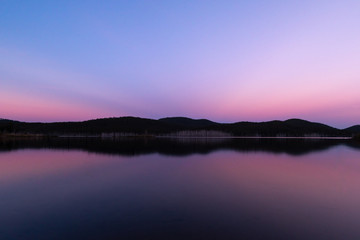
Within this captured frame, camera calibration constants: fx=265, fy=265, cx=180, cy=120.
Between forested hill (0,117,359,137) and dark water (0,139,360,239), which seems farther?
forested hill (0,117,359,137)

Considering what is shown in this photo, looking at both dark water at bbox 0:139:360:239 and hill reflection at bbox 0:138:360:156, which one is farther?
hill reflection at bbox 0:138:360:156

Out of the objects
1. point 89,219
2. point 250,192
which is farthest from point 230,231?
point 250,192

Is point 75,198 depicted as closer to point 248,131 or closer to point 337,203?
point 337,203

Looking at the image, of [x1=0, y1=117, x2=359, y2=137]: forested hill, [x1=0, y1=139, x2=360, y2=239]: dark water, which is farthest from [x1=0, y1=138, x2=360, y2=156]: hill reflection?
[x1=0, y1=117, x2=359, y2=137]: forested hill

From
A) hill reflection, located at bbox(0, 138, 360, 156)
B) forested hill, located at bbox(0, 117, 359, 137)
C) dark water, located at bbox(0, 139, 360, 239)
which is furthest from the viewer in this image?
forested hill, located at bbox(0, 117, 359, 137)

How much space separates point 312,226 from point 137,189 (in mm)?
6790

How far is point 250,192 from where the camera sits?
10.6 m

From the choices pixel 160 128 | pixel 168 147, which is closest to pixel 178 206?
pixel 168 147

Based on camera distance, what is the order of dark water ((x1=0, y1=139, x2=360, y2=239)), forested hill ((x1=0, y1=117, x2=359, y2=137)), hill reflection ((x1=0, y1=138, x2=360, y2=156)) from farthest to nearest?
forested hill ((x1=0, y1=117, x2=359, y2=137)) → hill reflection ((x1=0, y1=138, x2=360, y2=156)) → dark water ((x1=0, y1=139, x2=360, y2=239))

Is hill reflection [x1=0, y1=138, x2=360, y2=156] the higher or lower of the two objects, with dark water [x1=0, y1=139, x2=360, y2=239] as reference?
higher

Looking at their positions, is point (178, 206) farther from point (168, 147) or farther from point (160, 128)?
point (160, 128)

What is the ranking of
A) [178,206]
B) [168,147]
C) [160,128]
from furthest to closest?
[160,128]
[168,147]
[178,206]

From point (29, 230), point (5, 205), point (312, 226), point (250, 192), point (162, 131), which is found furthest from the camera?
point (162, 131)

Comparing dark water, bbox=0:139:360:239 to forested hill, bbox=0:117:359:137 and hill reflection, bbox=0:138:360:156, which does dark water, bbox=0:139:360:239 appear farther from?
forested hill, bbox=0:117:359:137
